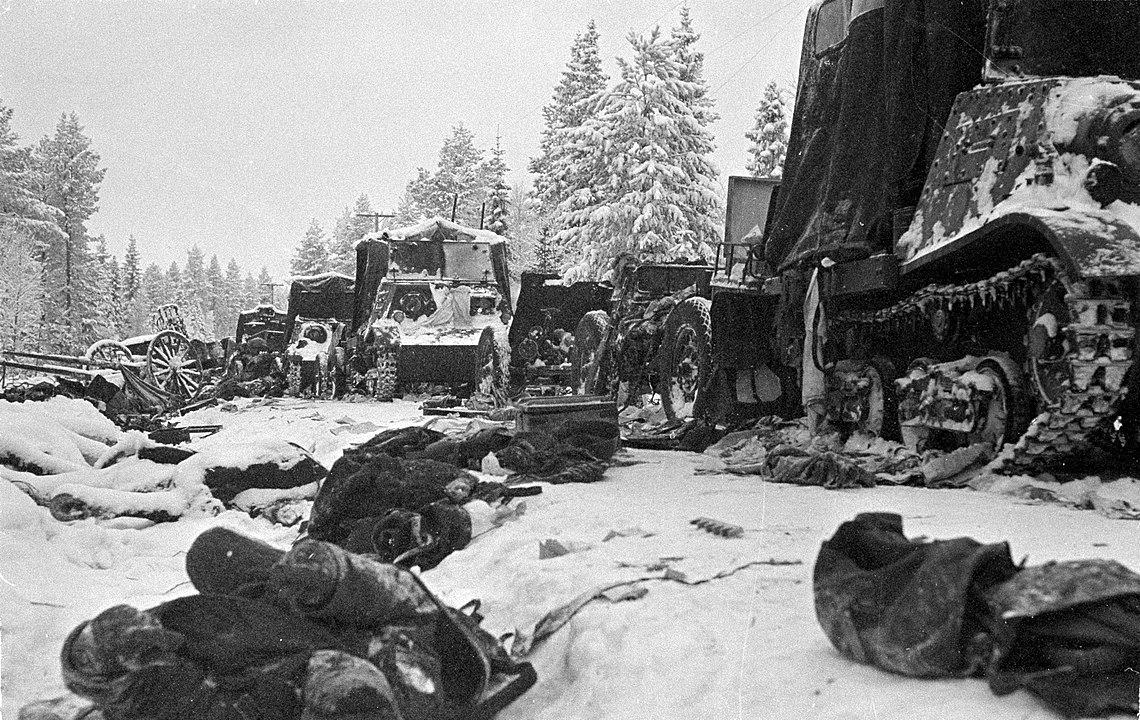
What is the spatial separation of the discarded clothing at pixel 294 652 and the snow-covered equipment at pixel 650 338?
233 inches

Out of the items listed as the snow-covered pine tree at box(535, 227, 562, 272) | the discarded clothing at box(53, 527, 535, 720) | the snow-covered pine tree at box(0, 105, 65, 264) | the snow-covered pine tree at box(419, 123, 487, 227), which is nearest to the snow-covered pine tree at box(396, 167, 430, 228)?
the snow-covered pine tree at box(419, 123, 487, 227)

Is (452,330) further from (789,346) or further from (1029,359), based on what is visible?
(1029,359)

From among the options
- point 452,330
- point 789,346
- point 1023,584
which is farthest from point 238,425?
point 1023,584

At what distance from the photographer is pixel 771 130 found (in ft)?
81.8

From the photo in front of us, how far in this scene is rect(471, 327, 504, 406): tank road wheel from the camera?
1424 centimetres

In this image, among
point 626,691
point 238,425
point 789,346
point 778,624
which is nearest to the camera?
point 626,691

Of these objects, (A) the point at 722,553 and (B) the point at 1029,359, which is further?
(B) the point at 1029,359

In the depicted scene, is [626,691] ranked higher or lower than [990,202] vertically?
lower

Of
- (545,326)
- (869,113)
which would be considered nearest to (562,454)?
(869,113)

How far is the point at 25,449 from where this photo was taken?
18.6 ft

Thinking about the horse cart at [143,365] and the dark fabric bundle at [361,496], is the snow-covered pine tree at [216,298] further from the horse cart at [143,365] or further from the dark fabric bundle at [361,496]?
the dark fabric bundle at [361,496]

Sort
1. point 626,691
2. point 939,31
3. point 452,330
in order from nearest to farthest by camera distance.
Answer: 1. point 626,691
2. point 939,31
3. point 452,330

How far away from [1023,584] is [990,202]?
3683mm

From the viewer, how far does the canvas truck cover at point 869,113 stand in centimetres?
654
